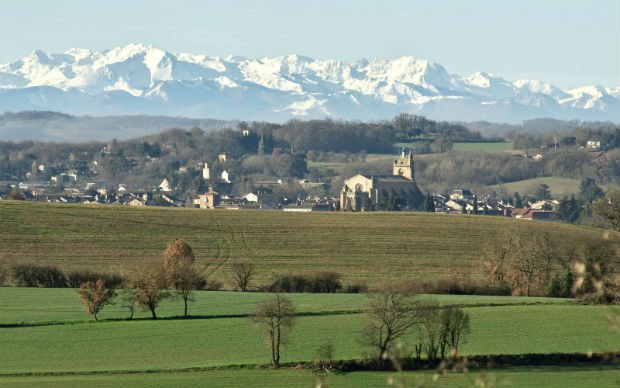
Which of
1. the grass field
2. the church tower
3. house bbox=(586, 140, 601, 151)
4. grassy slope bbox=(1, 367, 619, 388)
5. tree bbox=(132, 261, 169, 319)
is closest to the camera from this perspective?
grassy slope bbox=(1, 367, 619, 388)

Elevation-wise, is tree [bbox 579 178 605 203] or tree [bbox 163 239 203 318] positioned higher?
tree [bbox 163 239 203 318]

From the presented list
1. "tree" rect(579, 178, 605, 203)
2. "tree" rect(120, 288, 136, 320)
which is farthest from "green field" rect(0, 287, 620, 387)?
"tree" rect(579, 178, 605, 203)

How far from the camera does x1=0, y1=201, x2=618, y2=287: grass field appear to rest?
56003 mm

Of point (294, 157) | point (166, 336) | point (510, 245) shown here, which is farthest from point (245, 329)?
point (294, 157)

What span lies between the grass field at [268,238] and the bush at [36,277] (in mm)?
3687

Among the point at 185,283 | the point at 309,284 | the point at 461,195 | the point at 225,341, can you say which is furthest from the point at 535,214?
the point at 225,341

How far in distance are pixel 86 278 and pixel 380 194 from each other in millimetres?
82787

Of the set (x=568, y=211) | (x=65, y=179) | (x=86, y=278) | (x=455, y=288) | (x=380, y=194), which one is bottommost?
(x=65, y=179)

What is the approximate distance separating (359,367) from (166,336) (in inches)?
279

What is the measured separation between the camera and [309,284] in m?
48.7

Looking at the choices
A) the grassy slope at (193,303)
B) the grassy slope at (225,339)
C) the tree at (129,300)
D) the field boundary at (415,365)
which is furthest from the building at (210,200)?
the field boundary at (415,365)

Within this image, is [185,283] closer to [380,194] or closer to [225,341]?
[225,341]

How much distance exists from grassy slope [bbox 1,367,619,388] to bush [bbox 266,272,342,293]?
18177mm

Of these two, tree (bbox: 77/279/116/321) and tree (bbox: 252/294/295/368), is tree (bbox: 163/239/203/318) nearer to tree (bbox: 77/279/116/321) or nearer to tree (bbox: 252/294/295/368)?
tree (bbox: 77/279/116/321)
